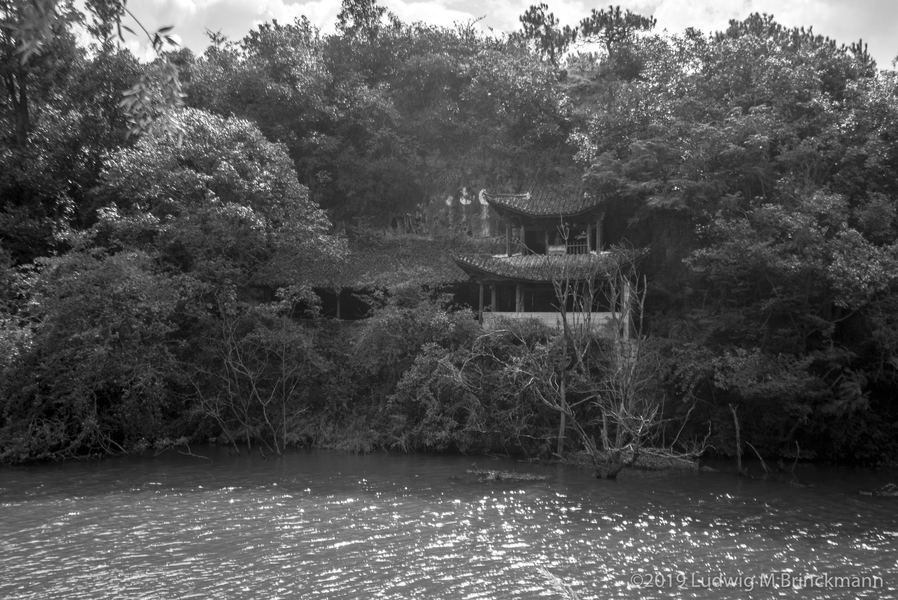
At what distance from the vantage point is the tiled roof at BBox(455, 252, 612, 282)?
64.6 ft

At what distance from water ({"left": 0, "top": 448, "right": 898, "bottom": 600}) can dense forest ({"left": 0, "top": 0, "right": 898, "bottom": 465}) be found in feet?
6.80

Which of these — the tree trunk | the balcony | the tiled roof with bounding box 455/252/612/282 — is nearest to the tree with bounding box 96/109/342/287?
the tree trunk

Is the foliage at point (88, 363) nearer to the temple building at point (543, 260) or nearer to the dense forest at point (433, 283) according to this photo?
the dense forest at point (433, 283)

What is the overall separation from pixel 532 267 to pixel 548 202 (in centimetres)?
313

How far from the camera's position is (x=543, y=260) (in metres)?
21.4

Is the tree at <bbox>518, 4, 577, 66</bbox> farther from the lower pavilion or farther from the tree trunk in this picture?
the tree trunk

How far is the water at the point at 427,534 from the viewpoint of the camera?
897 cm

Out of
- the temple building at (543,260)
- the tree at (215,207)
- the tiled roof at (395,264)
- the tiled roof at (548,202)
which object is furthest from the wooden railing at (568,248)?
the tree at (215,207)

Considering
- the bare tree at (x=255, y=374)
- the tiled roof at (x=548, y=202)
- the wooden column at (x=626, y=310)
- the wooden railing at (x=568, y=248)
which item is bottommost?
the bare tree at (x=255, y=374)

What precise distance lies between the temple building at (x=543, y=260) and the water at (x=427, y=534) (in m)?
5.82

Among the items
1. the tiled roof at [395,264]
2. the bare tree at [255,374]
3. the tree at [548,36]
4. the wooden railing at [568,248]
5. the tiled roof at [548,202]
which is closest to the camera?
the bare tree at [255,374]

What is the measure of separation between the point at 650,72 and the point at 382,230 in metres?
11.9

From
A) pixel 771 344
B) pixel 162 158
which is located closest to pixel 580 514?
pixel 771 344

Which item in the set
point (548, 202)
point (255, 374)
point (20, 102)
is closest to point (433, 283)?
point (548, 202)
